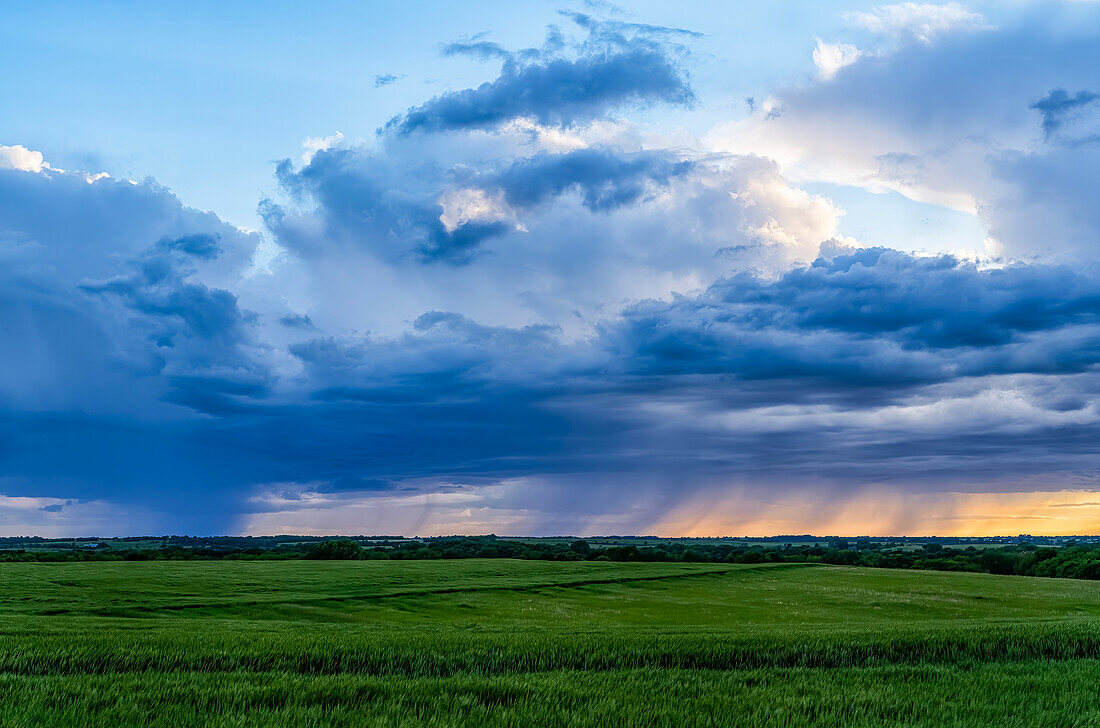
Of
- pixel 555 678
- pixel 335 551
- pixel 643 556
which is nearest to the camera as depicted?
pixel 555 678

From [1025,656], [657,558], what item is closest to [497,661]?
[1025,656]

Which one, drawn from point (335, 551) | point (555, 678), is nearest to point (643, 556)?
point (335, 551)

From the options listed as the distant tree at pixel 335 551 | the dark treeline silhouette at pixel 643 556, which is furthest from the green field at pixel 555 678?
the distant tree at pixel 335 551

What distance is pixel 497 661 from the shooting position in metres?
15.5

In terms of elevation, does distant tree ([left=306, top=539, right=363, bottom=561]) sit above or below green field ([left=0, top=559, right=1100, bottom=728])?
below

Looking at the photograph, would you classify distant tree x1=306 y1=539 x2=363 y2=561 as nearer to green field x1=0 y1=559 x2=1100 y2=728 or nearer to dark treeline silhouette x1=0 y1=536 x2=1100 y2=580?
dark treeline silhouette x1=0 y1=536 x2=1100 y2=580

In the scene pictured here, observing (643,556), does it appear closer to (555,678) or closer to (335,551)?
(335,551)

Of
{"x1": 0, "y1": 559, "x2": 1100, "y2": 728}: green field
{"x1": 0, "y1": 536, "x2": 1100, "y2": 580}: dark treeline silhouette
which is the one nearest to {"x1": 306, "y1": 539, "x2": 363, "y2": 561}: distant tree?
{"x1": 0, "y1": 536, "x2": 1100, "y2": 580}: dark treeline silhouette

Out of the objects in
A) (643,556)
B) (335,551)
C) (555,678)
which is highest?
(555,678)

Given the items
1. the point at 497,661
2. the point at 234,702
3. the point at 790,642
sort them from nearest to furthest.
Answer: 1. the point at 234,702
2. the point at 497,661
3. the point at 790,642

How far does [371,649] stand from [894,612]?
146 feet

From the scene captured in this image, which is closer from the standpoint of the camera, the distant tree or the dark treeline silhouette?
the dark treeline silhouette

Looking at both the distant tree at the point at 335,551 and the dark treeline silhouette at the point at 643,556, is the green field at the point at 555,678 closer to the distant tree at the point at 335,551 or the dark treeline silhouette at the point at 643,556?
the dark treeline silhouette at the point at 643,556

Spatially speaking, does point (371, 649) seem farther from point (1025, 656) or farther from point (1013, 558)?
point (1013, 558)
